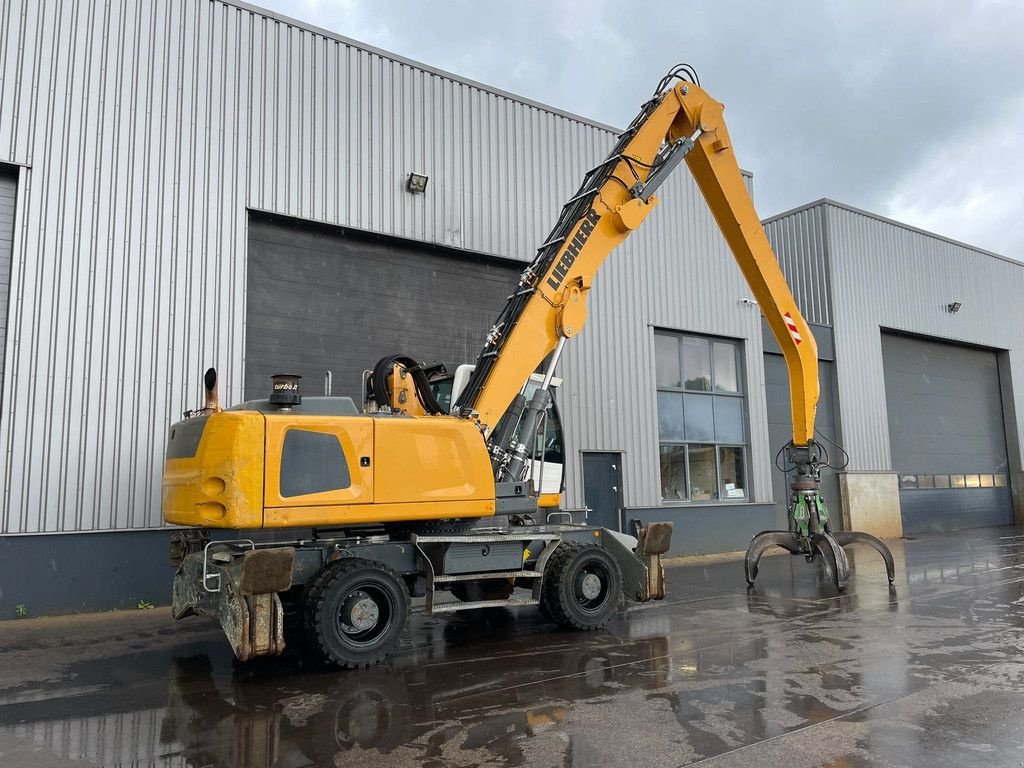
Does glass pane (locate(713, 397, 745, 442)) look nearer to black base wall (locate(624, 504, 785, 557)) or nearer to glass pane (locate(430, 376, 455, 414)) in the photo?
black base wall (locate(624, 504, 785, 557))

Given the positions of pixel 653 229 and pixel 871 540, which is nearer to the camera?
pixel 871 540

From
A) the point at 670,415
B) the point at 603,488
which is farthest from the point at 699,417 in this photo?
the point at 603,488

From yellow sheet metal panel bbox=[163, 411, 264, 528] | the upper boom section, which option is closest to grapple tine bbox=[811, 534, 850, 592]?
the upper boom section

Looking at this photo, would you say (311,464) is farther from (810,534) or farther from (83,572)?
(810,534)

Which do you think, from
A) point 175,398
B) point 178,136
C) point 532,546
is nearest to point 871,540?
point 532,546

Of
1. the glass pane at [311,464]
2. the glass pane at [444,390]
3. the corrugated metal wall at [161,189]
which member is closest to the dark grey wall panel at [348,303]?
the corrugated metal wall at [161,189]

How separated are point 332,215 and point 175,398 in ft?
13.0

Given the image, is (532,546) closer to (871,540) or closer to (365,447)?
(365,447)

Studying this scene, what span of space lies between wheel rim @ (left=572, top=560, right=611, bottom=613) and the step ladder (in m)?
0.43

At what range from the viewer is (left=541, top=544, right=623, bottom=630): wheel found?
8.50 meters

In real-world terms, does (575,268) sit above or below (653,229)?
below

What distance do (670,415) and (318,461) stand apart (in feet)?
38.1

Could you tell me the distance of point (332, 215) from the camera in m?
13.0

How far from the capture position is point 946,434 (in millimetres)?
25797
